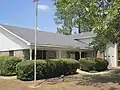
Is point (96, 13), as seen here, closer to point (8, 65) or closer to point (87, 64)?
point (8, 65)

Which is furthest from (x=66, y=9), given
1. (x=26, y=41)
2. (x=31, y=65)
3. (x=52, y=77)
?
(x=26, y=41)

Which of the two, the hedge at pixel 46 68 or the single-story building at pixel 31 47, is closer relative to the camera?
the hedge at pixel 46 68

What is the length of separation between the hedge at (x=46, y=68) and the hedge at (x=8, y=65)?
109 inches

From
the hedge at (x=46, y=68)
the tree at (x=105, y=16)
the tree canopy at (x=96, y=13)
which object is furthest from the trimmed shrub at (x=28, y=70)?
the tree at (x=105, y=16)

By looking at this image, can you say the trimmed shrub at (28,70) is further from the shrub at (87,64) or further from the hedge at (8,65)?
the shrub at (87,64)

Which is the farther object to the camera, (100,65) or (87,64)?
(100,65)

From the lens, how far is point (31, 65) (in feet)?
58.4

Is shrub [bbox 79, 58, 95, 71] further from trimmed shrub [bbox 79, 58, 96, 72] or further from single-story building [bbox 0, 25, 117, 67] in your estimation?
single-story building [bbox 0, 25, 117, 67]

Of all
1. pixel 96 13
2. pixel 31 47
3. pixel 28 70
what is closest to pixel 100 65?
pixel 31 47

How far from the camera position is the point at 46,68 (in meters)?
18.9

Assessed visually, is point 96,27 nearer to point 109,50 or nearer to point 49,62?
point 49,62

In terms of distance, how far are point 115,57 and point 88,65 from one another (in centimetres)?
834

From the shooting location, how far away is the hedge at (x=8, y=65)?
68.5 ft

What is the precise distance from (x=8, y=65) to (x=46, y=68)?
3.97 m
